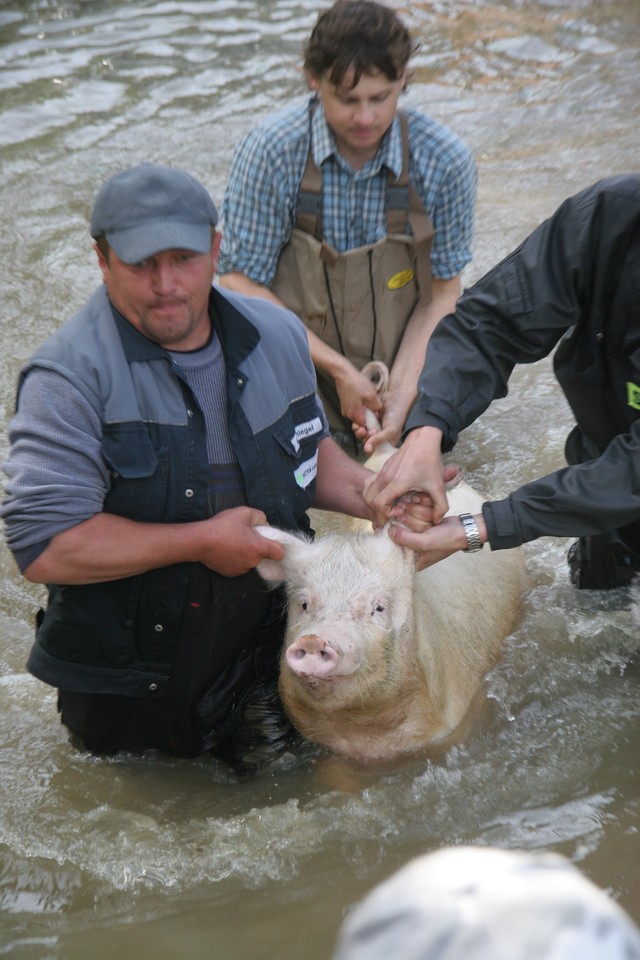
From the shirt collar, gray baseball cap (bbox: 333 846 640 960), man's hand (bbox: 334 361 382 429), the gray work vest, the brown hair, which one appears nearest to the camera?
gray baseball cap (bbox: 333 846 640 960)

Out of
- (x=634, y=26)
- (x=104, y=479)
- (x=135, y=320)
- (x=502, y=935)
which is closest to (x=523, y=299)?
(x=135, y=320)

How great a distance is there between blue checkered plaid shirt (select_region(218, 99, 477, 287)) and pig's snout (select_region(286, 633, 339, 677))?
7.95 feet

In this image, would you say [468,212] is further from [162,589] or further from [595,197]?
[162,589]

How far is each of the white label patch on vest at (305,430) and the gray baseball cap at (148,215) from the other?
72cm

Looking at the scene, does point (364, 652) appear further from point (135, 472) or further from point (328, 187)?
point (328, 187)

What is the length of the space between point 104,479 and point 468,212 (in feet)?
9.09

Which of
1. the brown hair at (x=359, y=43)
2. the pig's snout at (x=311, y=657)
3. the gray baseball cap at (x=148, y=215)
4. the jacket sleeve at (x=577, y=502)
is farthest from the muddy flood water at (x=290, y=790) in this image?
the brown hair at (x=359, y=43)

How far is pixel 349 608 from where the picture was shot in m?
3.53

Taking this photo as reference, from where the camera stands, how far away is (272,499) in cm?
354

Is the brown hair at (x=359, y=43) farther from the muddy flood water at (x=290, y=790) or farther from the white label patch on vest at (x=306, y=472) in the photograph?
the muddy flood water at (x=290, y=790)

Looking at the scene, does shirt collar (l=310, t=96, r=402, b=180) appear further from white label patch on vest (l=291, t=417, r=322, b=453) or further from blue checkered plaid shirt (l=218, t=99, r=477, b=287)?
white label patch on vest (l=291, t=417, r=322, b=453)

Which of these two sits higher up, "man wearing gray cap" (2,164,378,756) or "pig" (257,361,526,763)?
"man wearing gray cap" (2,164,378,756)

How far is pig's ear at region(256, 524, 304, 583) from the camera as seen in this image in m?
3.51

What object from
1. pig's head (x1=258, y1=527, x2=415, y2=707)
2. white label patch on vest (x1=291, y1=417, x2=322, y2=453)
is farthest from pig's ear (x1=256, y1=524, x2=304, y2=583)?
white label patch on vest (x1=291, y1=417, x2=322, y2=453)
